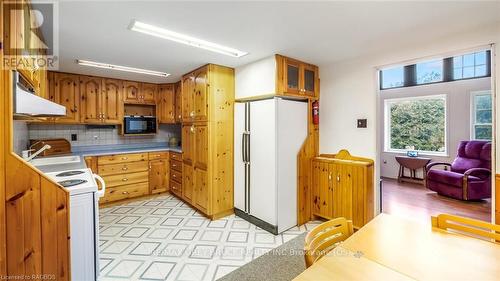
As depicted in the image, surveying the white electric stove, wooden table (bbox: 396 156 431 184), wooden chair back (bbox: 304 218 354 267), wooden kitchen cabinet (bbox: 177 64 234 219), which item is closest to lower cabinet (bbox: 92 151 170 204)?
wooden kitchen cabinet (bbox: 177 64 234 219)

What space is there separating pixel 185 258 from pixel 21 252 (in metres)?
1.44

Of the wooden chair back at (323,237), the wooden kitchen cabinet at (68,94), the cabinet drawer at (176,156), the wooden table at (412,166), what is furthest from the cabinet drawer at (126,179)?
the wooden table at (412,166)

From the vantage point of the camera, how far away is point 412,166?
5.46 metres

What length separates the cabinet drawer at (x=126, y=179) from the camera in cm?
387

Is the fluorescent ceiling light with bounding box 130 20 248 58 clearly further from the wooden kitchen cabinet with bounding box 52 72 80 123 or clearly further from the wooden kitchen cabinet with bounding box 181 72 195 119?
the wooden kitchen cabinet with bounding box 52 72 80 123

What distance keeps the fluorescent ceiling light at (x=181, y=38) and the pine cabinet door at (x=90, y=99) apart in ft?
8.43

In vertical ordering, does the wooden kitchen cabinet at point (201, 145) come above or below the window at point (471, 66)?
below

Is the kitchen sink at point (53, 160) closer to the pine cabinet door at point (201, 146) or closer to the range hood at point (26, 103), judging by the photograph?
the pine cabinet door at point (201, 146)

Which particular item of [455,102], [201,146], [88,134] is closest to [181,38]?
[201,146]

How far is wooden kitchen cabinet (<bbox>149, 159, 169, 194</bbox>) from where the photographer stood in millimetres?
4332

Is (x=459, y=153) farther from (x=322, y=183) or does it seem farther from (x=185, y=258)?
(x=185, y=258)

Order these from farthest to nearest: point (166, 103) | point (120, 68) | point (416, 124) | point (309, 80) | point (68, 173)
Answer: point (416, 124) → point (166, 103) → point (120, 68) → point (309, 80) → point (68, 173)

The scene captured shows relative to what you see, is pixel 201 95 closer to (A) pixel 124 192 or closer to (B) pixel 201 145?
(B) pixel 201 145

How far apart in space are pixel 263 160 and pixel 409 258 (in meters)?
2.01
